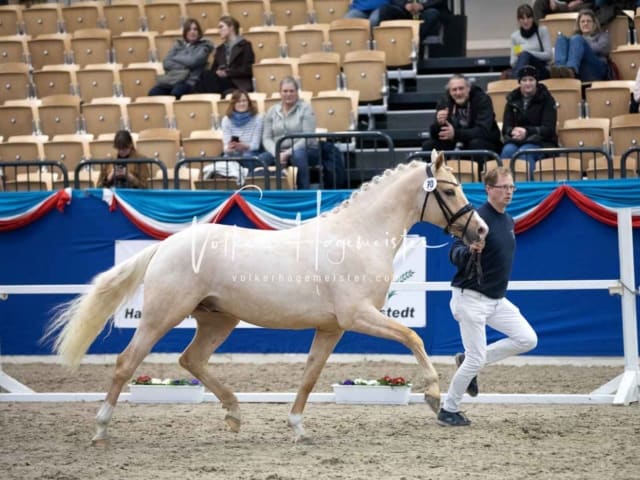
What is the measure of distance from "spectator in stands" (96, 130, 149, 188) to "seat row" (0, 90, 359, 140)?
1.99 meters

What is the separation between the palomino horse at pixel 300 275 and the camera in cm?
798

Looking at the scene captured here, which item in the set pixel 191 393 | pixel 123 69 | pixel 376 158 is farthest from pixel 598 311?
pixel 123 69

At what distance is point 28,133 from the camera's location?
16250mm

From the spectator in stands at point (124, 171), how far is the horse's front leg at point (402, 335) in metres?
5.60

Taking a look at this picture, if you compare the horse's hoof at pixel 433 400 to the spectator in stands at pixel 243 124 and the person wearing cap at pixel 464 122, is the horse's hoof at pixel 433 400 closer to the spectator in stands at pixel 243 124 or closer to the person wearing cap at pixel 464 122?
the person wearing cap at pixel 464 122

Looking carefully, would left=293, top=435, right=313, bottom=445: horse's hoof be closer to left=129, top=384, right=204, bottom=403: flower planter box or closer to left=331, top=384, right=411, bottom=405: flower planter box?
left=331, top=384, right=411, bottom=405: flower planter box

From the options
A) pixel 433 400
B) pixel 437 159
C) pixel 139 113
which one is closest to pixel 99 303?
pixel 433 400

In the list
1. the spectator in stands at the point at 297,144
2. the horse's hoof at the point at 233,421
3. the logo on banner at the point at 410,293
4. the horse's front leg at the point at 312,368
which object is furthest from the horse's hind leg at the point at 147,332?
the spectator in stands at the point at 297,144

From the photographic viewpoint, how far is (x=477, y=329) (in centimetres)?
825

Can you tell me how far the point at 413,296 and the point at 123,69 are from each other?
7010 millimetres

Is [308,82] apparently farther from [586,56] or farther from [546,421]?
[546,421]

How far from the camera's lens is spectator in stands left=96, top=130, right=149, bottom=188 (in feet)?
42.2

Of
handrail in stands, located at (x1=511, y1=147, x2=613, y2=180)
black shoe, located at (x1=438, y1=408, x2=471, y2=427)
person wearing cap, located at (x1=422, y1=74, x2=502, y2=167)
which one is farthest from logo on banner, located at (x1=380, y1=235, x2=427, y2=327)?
black shoe, located at (x1=438, y1=408, x2=471, y2=427)

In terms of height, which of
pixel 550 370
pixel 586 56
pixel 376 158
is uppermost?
pixel 586 56
